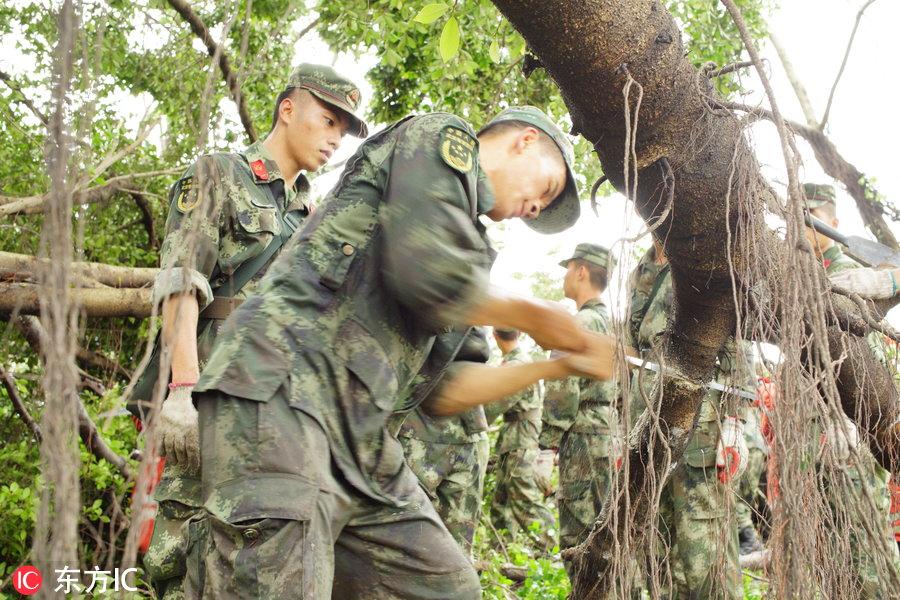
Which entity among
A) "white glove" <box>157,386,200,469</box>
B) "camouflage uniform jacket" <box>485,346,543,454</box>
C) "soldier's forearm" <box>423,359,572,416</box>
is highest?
"camouflage uniform jacket" <box>485,346,543,454</box>

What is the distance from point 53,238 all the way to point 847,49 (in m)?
7.79

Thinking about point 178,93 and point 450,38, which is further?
point 178,93

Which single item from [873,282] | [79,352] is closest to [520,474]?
[79,352]

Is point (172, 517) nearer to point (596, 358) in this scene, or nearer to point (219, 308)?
point (219, 308)

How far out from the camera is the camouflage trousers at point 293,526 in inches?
78.2

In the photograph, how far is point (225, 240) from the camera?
322cm

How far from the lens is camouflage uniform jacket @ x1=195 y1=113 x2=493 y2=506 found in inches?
82.6

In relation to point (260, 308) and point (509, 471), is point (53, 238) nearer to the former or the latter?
point (260, 308)

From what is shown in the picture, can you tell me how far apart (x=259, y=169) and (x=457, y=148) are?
1455 millimetres

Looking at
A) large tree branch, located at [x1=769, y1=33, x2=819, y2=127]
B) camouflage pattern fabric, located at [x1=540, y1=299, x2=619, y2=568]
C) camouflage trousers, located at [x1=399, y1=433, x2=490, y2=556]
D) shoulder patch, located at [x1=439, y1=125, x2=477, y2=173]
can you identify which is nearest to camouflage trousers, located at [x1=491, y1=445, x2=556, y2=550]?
camouflage pattern fabric, located at [x1=540, y1=299, x2=619, y2=568]

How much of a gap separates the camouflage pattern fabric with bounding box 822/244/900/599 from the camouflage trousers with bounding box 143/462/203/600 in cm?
192

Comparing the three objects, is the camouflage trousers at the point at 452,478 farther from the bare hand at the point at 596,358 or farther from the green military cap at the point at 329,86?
the bare hand at the point at 596,358

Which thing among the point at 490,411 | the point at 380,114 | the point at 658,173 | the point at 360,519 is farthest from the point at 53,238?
the point at 380,114

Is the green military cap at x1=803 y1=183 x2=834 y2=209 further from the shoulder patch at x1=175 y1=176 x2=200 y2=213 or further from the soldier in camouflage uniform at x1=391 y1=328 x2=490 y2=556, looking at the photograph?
the shoulder patch at x1=175 y1=176 x2=200 y2=213
